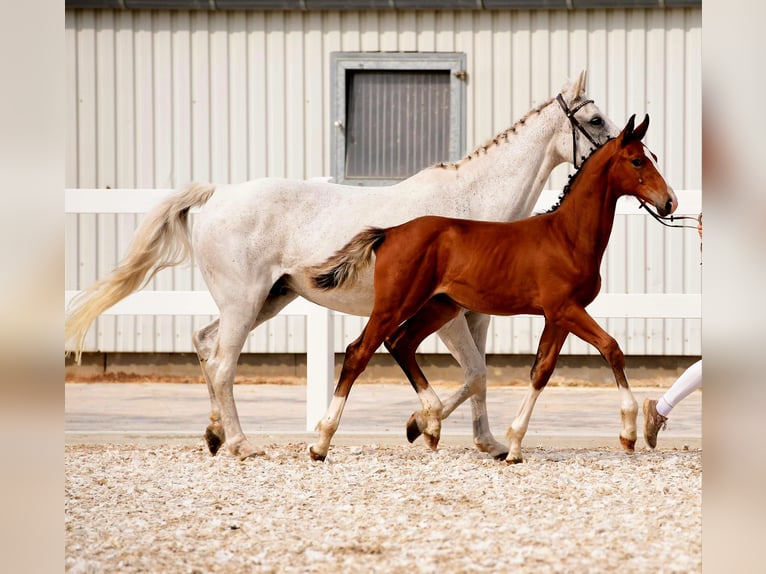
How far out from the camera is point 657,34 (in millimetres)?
10109

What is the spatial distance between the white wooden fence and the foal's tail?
5.12 ft

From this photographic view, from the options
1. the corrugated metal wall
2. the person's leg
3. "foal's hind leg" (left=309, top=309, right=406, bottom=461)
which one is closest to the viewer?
"foal's hind leg" (left=309, top=309, right=406, bottom=461)

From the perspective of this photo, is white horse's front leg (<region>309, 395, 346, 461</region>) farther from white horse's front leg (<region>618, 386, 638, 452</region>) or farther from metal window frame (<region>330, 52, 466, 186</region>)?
metal window frame (<region>330, 52, 466, 186</region>)

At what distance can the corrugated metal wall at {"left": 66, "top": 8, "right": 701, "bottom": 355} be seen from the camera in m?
10.1

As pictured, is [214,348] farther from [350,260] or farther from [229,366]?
[350,260]

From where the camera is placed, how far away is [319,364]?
672cm

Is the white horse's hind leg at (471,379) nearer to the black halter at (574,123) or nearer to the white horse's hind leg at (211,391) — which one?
the black halter at (574,123)

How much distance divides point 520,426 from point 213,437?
167cm

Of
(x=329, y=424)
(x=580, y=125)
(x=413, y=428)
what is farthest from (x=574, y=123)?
(x=329, y=424)

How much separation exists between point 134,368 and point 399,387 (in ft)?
8.58

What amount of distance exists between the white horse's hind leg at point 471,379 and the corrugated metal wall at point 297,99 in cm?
450

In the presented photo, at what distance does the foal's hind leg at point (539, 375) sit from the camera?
4.97 metres

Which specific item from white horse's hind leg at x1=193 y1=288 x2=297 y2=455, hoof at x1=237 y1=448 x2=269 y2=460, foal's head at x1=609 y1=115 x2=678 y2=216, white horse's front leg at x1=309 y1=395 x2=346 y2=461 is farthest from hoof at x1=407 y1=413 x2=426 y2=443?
foal's head at x1=609 y1=115 x2=678 y2=216
